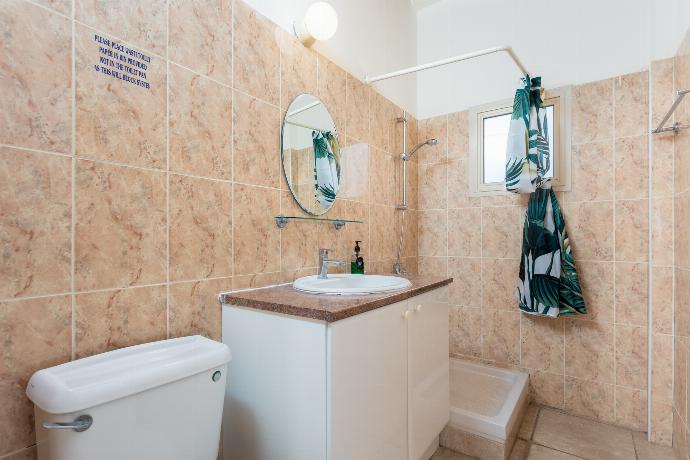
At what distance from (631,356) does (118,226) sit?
2.54m

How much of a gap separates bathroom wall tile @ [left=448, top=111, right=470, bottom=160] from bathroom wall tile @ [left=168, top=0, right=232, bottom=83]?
1.73 m

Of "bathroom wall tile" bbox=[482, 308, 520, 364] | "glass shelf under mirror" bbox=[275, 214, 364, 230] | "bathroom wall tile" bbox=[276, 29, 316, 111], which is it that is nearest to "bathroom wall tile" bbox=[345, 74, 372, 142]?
"bathroom wall tile" bbox=[276, 29, 316, 111]

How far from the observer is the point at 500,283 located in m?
2.35

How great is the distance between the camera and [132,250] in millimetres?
1011

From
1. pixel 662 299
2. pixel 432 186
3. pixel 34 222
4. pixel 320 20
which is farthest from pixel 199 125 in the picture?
pixel 662 299

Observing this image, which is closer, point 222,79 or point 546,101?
point 222,79


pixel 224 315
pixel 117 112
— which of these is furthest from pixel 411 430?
pixel 117 112

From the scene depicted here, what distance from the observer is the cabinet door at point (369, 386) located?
3.32 feet

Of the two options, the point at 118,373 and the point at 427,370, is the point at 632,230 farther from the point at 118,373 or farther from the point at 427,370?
the point at 118,373

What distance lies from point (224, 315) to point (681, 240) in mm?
2085

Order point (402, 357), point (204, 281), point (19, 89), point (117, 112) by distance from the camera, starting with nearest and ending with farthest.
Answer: point (19, 89), point (117, 112), point (204, 281), point (402, 357)

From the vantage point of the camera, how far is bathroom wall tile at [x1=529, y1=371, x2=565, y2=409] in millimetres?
2145

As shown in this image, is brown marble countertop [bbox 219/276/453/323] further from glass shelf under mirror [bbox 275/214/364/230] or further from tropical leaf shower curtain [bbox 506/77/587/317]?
tropical leaf shower curtain [bbox 506/77/587/317]

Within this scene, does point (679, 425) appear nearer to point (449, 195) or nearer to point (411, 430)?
point (411, 430)
